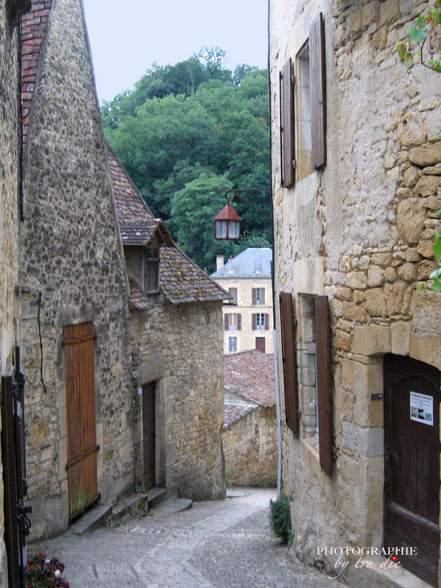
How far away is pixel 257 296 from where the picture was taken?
4225cm

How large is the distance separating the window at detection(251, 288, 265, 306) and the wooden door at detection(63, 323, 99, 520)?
3356 cm

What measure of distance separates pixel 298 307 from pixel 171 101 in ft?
136

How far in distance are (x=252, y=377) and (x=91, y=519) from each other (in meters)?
12.0

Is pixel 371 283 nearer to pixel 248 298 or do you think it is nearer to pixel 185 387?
pixel 185 387

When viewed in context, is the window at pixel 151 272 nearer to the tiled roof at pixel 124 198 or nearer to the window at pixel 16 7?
the tiled roof at pixel 124 198

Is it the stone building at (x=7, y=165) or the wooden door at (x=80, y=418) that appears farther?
the wooden door at (x=80, y=418)

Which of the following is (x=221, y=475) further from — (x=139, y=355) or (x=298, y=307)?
(x=298, y=307)

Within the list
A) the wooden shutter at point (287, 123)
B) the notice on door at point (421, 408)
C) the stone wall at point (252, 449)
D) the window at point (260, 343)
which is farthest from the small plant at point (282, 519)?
the window at point (260, 343)

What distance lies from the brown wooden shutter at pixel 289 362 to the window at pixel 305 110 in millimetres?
1286

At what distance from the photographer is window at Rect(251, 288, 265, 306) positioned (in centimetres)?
4206

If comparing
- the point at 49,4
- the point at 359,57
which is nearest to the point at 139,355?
the point at 49,4

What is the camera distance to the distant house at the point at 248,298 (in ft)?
135

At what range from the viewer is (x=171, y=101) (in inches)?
1795

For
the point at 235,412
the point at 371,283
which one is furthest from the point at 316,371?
the point at 235,412
